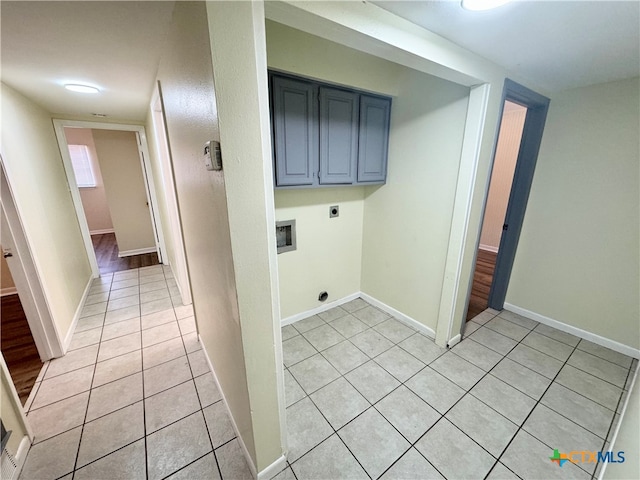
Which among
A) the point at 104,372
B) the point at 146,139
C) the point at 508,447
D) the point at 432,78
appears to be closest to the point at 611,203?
the point at 432,78

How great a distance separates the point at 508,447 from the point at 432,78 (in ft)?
8.03

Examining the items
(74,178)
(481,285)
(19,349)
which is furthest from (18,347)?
(481,285)

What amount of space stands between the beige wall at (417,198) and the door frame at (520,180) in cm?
51

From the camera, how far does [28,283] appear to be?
6.15 feet

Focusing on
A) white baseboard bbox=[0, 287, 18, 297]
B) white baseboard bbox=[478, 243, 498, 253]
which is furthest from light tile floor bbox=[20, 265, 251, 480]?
white baseboard bbox=[478, 243, 498, 253]

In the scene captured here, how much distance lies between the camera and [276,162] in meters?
1.73

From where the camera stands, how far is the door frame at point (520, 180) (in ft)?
6.61

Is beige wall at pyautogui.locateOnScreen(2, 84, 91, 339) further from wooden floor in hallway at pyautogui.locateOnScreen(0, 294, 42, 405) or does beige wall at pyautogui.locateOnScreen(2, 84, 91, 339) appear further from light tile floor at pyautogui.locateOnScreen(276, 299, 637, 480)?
light tile floor at pyautogui.locateOnScreen(276, 299, 637, 480)

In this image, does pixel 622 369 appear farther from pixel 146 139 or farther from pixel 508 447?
pixel 146 139

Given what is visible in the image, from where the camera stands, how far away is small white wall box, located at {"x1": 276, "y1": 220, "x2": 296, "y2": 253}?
218cm

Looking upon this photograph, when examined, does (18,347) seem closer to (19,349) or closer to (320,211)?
(19,349)

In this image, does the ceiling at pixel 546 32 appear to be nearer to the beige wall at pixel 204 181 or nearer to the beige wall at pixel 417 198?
the beige wall at pixel 417 198

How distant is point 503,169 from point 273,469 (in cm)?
513

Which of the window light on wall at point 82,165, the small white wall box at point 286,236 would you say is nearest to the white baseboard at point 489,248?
the small white wall box at point 286,236
